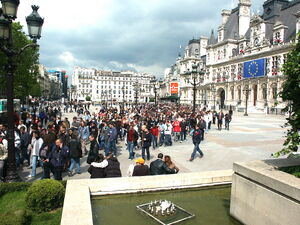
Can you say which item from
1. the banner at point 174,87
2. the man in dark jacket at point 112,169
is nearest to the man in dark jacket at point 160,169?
the man in dark jacket at point 112,169

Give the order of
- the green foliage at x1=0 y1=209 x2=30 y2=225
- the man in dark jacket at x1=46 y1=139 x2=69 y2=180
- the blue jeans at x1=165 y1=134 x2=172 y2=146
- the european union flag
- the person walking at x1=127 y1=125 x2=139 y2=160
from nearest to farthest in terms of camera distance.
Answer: the green foliage at x1=0 y1=209 x2=30 y2=225 → the man in dark jacket at x1=46 y1=139 x2=69 y2=180 → the person walking at x1=127 y1=125 x2=139 y2=160 → the blue jeans at x1=165 y1=134 x2=172 y2=146 → the european union flag

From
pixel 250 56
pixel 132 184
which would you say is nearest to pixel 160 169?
pixel 132 184

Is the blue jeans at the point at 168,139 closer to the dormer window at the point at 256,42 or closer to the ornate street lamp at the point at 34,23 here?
the ornate street lamp at the point at 34,23

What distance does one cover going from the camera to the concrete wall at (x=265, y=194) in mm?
3569

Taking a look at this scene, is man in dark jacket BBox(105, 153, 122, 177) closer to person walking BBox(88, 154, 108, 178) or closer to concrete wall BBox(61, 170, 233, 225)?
person walking BBox(88, 154, 108, 178)

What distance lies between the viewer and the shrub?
5.22 metres

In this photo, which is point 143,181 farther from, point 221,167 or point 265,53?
point 265,53

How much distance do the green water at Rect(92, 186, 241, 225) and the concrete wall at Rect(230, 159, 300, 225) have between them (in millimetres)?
384

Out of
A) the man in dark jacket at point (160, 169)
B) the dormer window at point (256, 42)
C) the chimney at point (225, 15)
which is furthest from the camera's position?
the chimney at point (225, 15)

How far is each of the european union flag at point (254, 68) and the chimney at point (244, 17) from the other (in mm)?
13437

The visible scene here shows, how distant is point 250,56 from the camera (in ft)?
175

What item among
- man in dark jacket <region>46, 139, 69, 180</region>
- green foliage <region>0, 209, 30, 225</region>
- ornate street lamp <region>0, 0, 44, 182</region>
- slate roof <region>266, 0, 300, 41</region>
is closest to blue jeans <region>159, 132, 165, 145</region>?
man in dark jacket <region>46, 139, 69, 180</region>

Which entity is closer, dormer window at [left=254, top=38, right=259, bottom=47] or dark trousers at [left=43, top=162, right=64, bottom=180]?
dark trousers at [left=43, top=162, right=64, bottom=180]

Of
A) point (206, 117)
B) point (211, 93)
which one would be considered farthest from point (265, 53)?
point (206, 117)
